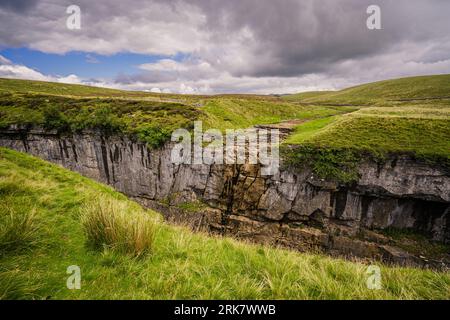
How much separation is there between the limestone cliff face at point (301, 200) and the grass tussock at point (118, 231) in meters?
12.2

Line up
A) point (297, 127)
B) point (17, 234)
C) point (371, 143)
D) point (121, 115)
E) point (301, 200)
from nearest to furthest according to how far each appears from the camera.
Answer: point (17, 234), point (371, 143), point (301, 200), point (121, 115), point (297, 127)

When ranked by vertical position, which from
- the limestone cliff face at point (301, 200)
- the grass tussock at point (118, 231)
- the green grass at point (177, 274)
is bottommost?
the limestone cliff face at point (301, 200)

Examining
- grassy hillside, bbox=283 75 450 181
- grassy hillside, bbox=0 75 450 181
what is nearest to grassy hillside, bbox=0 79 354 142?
grassy hillside, bbox=0 75 450 181

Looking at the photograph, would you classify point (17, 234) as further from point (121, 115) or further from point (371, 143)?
point (121, 115)

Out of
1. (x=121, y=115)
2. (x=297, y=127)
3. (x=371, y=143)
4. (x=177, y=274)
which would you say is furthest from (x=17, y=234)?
(x=297, y=127)

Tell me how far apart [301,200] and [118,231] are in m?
15.9

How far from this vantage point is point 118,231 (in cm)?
429

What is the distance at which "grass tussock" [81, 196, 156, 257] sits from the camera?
4184 millimetres

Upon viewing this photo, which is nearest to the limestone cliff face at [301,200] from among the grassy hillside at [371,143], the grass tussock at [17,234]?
the grassy hillside at [371,143]

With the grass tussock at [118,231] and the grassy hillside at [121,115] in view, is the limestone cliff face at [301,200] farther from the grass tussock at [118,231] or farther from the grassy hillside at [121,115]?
the grass tussock at [118,231]

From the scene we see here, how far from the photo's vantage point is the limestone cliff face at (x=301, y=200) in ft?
50.9

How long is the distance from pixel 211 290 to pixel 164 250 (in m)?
1.61

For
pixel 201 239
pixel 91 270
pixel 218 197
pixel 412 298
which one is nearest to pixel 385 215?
pixel 218 197
